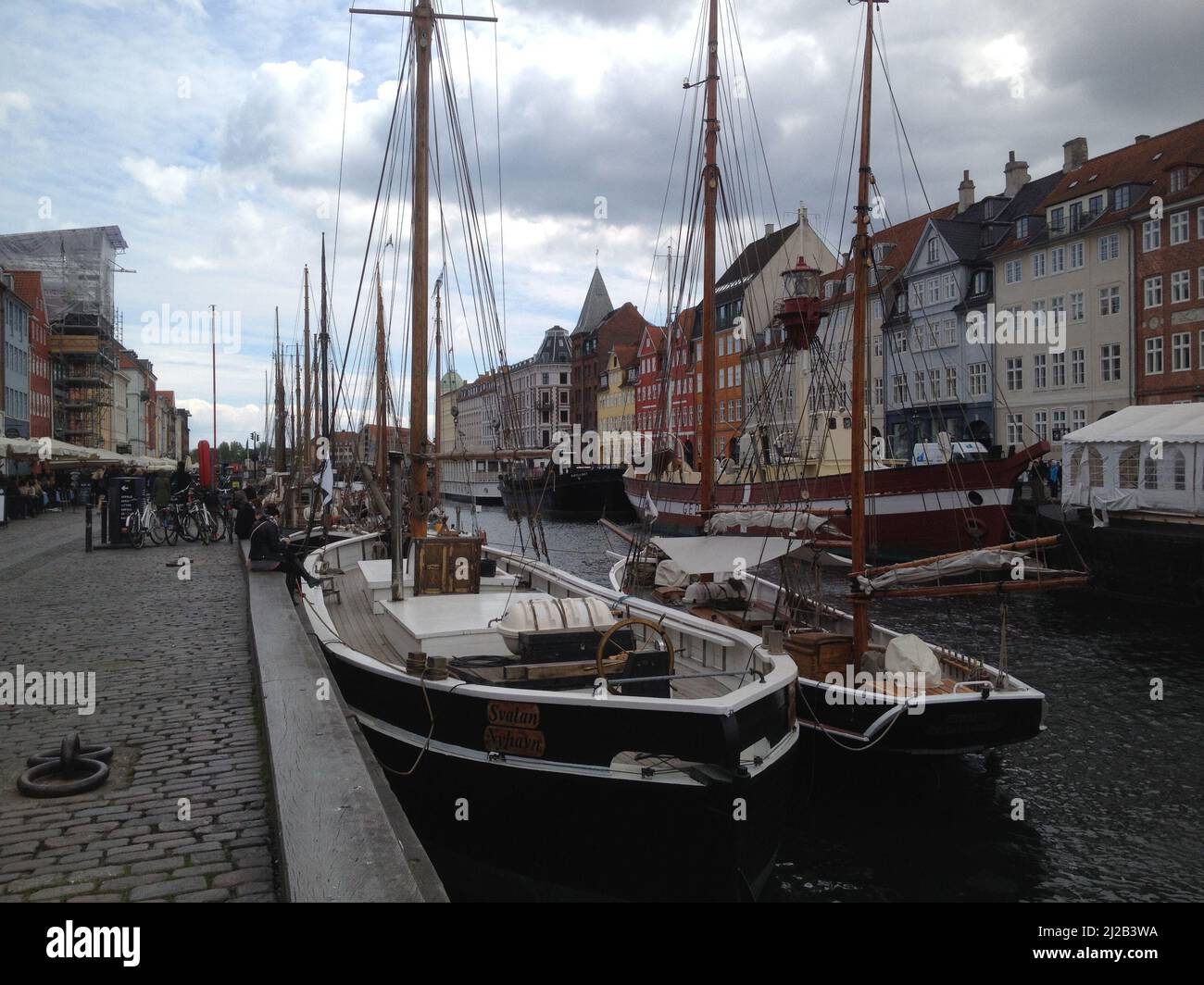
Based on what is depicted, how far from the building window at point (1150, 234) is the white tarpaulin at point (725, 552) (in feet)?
118

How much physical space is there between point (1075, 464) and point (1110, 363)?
12863 mm

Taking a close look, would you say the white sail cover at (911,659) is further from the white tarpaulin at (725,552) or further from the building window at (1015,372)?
the building window at (1015,372)

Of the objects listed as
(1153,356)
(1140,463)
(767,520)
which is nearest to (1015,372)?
(1153,356)

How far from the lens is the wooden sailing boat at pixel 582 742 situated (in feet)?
24.7

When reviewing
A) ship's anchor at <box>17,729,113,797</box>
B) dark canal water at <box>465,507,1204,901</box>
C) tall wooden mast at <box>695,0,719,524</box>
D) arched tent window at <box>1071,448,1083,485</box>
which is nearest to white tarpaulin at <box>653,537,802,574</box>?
dark canal water at <box>465,507,1204,901</box>

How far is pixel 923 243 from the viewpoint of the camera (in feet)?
181

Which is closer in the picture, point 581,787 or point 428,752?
point 581,787

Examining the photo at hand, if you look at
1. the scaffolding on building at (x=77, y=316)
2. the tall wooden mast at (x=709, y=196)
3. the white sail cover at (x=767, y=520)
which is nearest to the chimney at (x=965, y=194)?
the tall wooden mast at (x=709, y=196)
